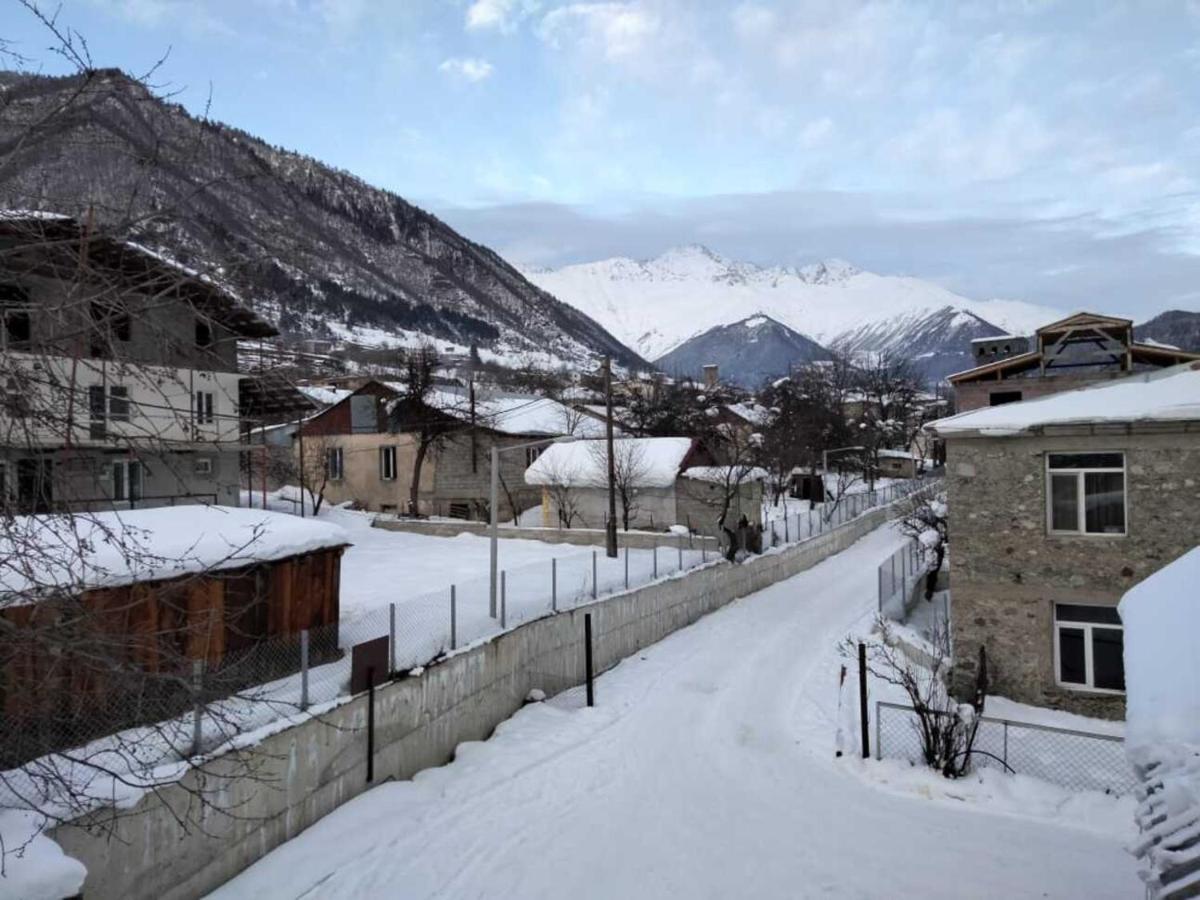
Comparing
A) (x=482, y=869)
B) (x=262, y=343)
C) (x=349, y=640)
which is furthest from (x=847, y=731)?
(x=262, y=343)

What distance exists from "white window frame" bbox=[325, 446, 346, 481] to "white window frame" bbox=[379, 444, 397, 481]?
2903mm

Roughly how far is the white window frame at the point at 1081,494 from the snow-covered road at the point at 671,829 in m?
6.17

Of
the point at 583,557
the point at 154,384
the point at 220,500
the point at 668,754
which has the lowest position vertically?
the point at 668,754

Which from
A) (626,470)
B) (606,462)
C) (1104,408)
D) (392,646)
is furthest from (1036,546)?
(606,462)

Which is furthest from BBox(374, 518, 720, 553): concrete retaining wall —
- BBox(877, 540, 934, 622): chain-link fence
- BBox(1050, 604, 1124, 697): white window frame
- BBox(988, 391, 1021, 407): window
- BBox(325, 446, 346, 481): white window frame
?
BBox(1050, 604, 1124, 697): white window frame

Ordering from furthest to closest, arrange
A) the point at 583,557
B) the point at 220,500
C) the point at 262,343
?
1. the point at 220,500
2. the point at 583,557
3. the point at 262,343

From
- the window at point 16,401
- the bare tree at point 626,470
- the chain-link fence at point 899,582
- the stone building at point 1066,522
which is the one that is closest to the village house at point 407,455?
the bare tree at point 626,470

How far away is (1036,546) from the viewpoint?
16891mm

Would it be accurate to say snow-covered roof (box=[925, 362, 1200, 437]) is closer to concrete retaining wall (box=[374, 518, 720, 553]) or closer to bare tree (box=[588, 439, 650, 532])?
concrete retaining wall (box=[374, 518, 720, 553])

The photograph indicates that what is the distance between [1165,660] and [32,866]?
8089 millimetres

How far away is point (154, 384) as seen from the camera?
5016 millimetres

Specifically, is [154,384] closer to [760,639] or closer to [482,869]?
[482,869]

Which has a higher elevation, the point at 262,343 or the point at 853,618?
the point at 262,343

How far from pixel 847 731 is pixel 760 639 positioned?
26.0 feet
